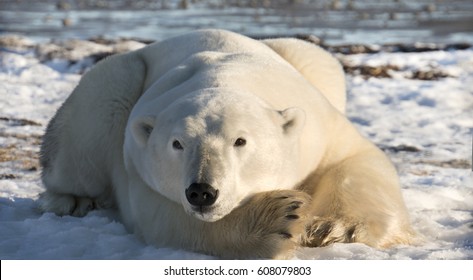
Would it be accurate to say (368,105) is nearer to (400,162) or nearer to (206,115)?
(400,162)

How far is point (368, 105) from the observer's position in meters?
9.64

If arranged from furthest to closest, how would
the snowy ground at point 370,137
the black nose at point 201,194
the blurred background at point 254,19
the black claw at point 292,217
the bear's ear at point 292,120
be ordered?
the blurred background at point 254,19 < the snowy ground at point 370,137 < the bear's ear at point 292,120 < the black claw at point 292,217 < the black nose at point 201,194

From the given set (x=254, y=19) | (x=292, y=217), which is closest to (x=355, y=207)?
(x=292, y=217)

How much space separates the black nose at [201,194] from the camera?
3711 mm

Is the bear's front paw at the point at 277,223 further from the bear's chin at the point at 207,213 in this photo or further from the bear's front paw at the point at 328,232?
the bear's front paw at the point at 328,232

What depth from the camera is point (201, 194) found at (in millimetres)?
3723

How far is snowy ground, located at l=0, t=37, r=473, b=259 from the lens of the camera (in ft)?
14.5

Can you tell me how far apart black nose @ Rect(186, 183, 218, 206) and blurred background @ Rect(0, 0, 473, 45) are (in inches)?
410

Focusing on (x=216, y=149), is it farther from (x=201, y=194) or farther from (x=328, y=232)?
(x=328, y=232)

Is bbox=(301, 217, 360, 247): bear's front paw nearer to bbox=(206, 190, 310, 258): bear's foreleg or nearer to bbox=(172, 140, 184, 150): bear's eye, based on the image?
bbox=(206, 190, 310, 258): bear's foreleg

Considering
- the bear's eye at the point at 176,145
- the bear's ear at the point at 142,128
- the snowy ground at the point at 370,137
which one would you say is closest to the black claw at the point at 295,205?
the snowy ground at the point at 370,137

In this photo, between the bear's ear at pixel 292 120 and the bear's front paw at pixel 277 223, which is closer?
the bear's front paw at pixel 277 223

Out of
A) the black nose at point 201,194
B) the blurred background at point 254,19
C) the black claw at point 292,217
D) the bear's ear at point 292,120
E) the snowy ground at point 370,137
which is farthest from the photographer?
the blurred background at point 254,19

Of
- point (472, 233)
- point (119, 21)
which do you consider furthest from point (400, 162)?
point (119, 21)
